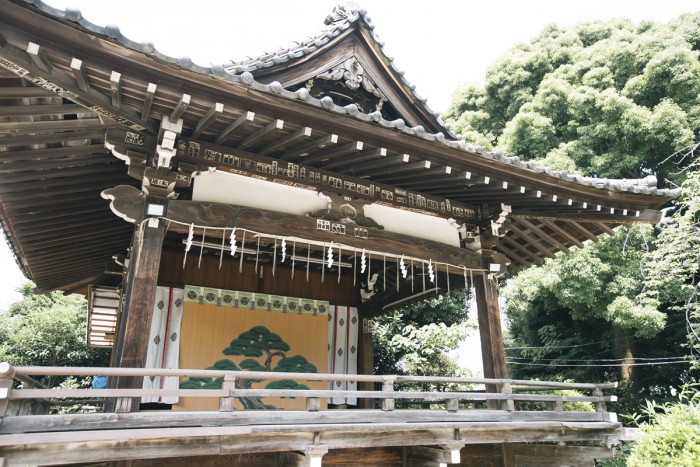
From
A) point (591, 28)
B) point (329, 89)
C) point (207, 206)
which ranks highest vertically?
point (591, 28)

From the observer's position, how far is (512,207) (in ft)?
23.5

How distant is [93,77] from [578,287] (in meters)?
14.1

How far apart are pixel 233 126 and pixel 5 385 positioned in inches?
116

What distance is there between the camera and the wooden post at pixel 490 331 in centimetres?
637

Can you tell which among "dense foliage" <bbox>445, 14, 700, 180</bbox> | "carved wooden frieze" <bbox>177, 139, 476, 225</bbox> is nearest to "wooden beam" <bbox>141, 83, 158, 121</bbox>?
"carved wooden frieze" <bbox>177, 139, 476, 225</bbox>

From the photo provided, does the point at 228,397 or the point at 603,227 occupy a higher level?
the point at 603,227

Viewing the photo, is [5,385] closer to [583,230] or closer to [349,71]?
[349,71]

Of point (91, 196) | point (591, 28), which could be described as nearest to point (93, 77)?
point (91, 196)

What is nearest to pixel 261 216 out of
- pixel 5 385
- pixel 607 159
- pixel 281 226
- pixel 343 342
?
pixel 281 226

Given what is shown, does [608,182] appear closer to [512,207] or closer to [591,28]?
[512,207]

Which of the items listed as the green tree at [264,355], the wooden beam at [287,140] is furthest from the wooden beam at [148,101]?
the green tree at [264,355]

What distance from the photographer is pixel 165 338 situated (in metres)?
7.29

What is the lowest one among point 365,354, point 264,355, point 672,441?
point 672,441

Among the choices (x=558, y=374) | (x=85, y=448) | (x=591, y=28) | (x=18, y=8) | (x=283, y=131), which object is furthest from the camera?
(x=591, y=28)
